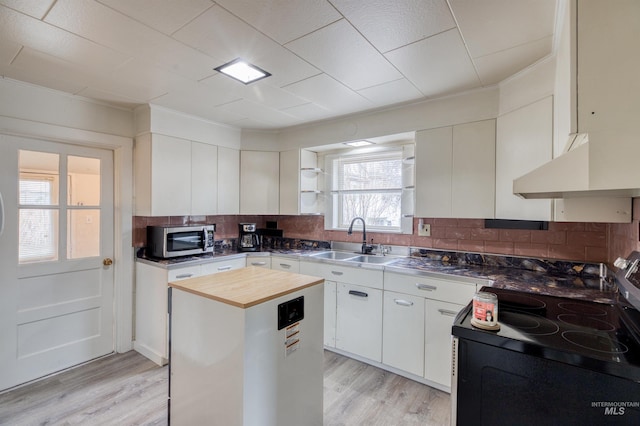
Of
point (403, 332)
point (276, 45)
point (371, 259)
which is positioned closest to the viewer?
point (276, 45)

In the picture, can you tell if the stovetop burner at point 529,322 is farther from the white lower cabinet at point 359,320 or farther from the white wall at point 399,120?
the white wall at point 399,120

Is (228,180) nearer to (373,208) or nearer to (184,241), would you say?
(184,241)

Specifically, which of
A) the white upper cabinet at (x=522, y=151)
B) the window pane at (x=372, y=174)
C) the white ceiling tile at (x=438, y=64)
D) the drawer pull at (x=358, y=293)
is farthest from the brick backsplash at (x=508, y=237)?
the white ceiling tile at (x=438, y=64)

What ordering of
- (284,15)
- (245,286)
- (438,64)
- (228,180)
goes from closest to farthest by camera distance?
(284,15) → (245,286) → (438,64) → (228,180)

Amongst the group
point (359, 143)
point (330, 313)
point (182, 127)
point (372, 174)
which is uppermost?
point (182, 127)

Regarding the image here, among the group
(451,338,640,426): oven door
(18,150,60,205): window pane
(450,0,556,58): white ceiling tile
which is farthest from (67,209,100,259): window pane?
(450,0,556,58): white ceiling tile

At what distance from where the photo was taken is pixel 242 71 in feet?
7.16

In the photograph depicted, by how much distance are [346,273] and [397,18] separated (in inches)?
82.2

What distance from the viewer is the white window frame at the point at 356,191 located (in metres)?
→ 3.26

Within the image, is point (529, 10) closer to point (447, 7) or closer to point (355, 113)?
point (447, 7)

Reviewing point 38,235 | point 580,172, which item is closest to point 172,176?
point 38,235

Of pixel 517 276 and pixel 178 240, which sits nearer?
pixel 517 276

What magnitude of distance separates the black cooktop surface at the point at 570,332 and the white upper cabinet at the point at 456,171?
3.22ft

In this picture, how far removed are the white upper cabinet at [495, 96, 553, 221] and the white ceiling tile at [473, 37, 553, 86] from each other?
27 cm
